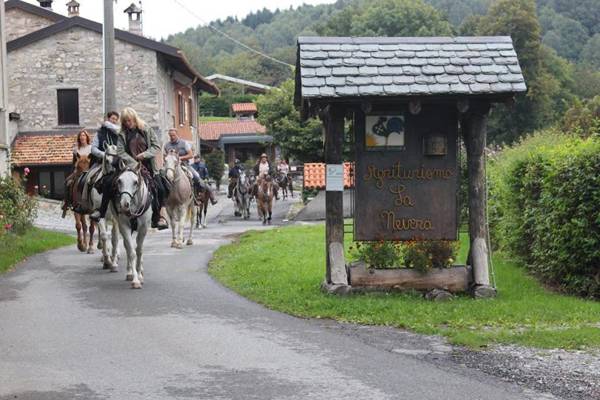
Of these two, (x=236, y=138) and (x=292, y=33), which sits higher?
(x=292, y=33)

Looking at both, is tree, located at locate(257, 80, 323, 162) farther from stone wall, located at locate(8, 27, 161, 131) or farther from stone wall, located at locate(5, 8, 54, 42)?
stone wall, located at locate(5, 8, 54, 42)

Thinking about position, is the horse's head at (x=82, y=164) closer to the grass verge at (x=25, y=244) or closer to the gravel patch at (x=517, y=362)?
the grass verge at (x=25, y=244)

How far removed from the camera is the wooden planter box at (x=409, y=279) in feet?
42.2

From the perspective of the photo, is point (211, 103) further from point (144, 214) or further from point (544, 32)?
point (144, 214)

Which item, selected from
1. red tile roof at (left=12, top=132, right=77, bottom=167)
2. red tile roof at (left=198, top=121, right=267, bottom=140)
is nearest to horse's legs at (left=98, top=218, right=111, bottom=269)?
red tile roof at (left=12, top=132, right=77, bottom=167)

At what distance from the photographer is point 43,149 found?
39250 millimetres

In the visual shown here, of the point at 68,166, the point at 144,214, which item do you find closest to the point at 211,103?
the point at 68,166

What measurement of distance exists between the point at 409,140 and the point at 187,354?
17.2 feet

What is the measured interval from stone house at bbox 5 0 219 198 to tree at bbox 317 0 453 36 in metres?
52.3

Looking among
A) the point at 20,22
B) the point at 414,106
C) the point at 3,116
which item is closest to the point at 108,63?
the point at 3,116

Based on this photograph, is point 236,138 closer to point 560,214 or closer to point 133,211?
point 133,211

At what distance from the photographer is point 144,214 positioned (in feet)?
48.0

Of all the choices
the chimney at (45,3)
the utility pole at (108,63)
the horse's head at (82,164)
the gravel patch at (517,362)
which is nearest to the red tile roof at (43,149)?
the chimney at (45,3)

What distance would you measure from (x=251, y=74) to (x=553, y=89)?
50844mm
